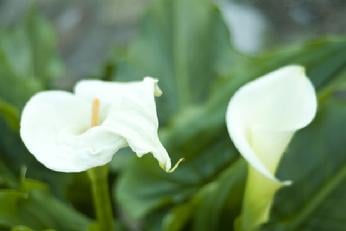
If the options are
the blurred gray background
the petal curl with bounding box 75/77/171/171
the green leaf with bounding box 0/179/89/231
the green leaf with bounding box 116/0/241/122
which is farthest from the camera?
the blurred gray background

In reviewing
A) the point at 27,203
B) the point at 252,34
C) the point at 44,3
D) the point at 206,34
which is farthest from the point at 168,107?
the point at 44,3

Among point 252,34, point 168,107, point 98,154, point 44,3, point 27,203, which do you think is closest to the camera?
point 98,154

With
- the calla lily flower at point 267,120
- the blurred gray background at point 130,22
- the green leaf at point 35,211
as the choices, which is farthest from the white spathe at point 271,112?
the blurred gray background at point 130,22

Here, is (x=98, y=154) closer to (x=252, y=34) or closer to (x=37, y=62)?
(x=37, y=62)

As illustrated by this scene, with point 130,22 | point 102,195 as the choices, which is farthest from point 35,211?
point 130,22

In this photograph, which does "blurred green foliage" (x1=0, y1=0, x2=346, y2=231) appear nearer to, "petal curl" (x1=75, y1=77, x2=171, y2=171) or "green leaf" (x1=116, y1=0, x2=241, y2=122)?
"green leaf" (x1=116, y1=0, x2=241, y2=122)

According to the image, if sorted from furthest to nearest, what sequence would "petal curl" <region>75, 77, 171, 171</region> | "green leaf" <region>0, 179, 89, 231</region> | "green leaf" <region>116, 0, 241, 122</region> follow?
"green leaf" <region>116, 0, 241, 122</region>
"green leaf" <region>0, 179, 89, 231</region>
"petal curl" <region>75, 77, 171, 171</region>

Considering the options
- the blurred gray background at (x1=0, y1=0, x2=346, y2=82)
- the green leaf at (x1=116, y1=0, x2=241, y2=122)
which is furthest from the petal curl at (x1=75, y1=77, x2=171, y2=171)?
the blurred gray background at (x1=0, y1=0, x2=346, y2=82)
